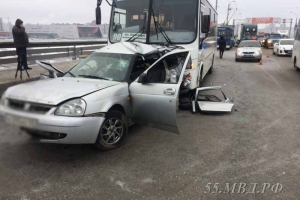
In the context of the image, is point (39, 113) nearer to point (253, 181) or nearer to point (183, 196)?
point (183, 196)

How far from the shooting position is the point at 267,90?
9.19 metres

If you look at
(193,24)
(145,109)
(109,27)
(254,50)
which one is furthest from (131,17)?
(254,50)

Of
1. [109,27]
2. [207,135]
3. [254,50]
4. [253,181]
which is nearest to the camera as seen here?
[253,181]

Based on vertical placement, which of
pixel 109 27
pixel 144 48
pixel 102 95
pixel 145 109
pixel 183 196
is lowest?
pixel 183 196

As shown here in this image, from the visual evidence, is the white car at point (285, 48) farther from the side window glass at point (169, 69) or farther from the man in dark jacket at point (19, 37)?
the man in dark jacket at point (19, 37)

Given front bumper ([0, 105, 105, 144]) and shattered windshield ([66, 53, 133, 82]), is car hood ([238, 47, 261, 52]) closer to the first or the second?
shattered windshield ([66, 53, 133, 82])

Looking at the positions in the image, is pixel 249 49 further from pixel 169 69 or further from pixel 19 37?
pixel 19 37

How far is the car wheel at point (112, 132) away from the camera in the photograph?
4.05 meters

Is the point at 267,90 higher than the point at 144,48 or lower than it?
lower

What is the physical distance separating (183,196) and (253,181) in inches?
40.0

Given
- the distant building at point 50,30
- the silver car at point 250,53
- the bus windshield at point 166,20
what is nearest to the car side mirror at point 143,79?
the bus windshield at point 166,20

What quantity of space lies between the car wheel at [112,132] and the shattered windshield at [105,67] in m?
0.74

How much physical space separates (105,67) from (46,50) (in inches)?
358

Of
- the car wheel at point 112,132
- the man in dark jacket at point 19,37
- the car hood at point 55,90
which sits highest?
the man in dark jacket at point 19,37
